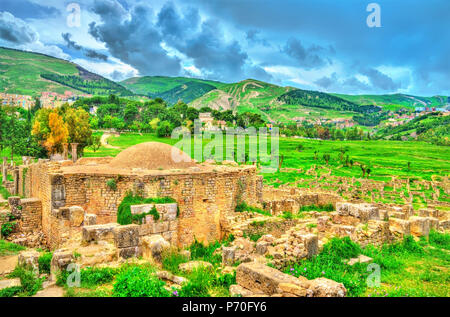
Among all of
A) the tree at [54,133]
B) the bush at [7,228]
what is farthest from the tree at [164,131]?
the bush at [7,228]

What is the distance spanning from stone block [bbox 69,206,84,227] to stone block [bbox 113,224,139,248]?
3.95m

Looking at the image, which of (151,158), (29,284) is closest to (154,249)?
(29,284)

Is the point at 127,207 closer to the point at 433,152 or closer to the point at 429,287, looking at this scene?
the point at 429,287

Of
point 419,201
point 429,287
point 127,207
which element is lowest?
point 419,201

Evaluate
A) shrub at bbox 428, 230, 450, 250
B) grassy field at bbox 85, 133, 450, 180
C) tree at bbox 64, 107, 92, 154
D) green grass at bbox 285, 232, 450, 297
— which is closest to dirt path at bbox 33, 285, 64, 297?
green grass at bbox 285, 232, 450, 297

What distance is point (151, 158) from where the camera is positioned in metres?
15.7

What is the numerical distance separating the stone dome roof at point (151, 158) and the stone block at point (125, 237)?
6288mm

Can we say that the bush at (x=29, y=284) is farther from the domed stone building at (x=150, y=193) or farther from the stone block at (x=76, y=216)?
the domed stone building at (x=150, y=193)

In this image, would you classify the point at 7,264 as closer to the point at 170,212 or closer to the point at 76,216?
the point at 76,216

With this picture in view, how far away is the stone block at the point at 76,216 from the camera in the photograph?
12.0 meters

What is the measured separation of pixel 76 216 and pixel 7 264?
2.84 meters

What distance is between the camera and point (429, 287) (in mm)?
6816

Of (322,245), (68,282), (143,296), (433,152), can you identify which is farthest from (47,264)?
(433,152)
